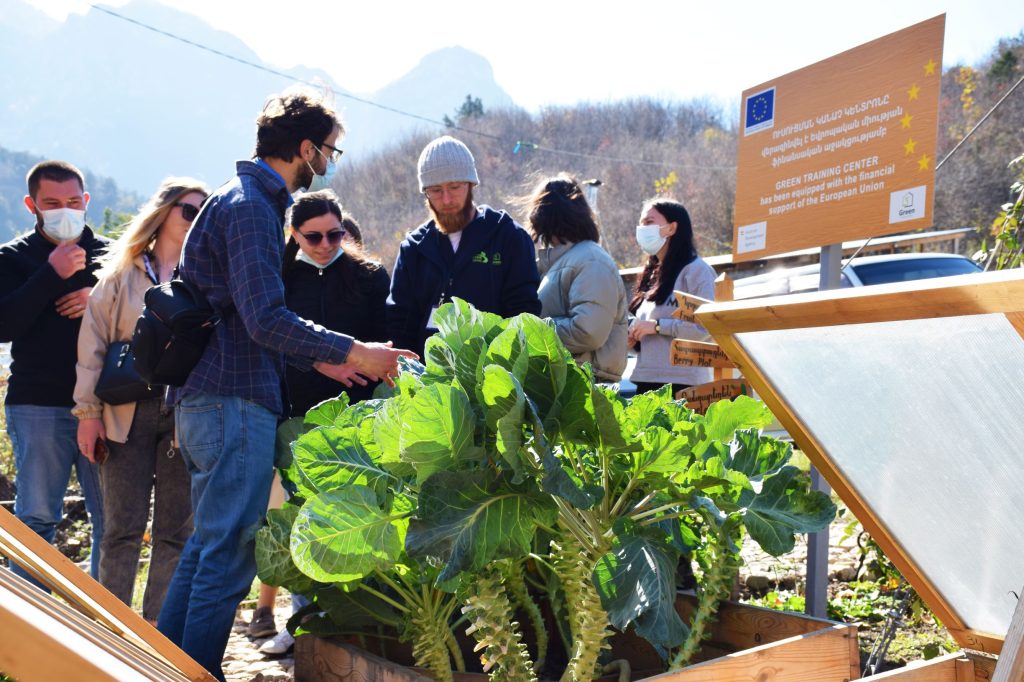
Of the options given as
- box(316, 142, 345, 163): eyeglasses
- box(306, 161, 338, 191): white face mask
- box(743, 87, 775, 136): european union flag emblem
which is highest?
box(743, 87, 775, 136): european union flag emblem

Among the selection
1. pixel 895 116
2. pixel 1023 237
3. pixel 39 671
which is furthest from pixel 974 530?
pixel 1023 237

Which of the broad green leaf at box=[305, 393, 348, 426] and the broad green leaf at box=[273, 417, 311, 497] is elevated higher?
the broad green leaf at box=[305, 393, 348, 426]

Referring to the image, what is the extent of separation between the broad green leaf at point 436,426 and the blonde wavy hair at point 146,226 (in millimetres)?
2675

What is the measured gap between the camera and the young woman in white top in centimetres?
441

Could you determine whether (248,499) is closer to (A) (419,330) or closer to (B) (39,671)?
(A) (419,330)

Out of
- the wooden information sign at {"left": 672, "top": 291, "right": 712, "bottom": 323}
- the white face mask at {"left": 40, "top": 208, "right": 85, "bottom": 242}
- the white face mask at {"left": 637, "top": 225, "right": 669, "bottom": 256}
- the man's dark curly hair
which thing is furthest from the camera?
the white face mask at {"left": 637, "top": 225, "right": 669, "bottom": 256}

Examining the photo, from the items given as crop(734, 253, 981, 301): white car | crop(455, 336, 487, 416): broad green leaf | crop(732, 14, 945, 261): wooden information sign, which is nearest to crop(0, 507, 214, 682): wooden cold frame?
crop(455, 336, 487, 416): broad green leaf

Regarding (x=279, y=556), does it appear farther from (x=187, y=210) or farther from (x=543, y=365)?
(x=187, y=210)

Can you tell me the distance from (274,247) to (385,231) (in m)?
49.1

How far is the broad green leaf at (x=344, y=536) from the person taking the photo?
1.69m

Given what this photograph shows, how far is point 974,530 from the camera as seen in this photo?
4.92 feet

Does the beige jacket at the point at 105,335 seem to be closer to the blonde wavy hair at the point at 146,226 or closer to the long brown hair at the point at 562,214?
the blonde wavy hair at the point at 146,226

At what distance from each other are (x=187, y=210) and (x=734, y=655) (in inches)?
115

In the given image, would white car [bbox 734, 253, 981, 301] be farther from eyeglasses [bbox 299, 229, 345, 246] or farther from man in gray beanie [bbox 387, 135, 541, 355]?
eyeglasses [bbox 299, 229, 345, 246]
